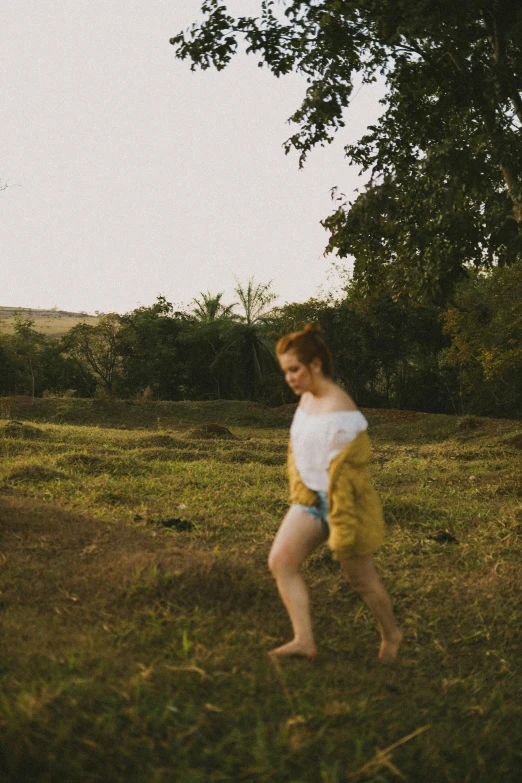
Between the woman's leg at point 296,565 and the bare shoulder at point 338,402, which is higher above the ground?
the bare shoulder at point 338,402

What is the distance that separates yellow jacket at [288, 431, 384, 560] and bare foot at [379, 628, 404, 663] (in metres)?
0.66

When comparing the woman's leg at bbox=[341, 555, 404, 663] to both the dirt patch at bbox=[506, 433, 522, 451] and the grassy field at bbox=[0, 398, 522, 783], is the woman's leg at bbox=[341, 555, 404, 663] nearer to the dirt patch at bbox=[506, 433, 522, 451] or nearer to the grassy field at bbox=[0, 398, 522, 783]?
the grassy field at bbox=[0, 398, 522, 783]

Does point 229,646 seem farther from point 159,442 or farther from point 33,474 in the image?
point 159,442

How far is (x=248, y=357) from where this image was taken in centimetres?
2600

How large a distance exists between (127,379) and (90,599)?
20671mm

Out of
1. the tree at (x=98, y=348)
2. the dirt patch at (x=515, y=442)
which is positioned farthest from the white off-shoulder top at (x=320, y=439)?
the tree at (x=98, y=348)

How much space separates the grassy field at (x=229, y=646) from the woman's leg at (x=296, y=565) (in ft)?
0.41

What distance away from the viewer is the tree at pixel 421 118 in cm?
652

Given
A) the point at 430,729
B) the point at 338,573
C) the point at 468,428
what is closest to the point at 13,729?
the point at 430,729

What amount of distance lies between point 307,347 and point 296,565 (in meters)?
0.99

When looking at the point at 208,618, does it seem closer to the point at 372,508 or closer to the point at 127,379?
the point at 372,508

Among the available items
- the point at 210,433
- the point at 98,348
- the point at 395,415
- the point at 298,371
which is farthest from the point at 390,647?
the point at 98,348

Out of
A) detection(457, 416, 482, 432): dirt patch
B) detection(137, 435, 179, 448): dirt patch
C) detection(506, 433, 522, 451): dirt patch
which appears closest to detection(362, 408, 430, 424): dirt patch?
detection(457, 416, 482, 432): dirt patch

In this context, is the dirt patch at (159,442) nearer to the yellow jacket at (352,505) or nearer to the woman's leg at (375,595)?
the woman's leg at (375,595)
